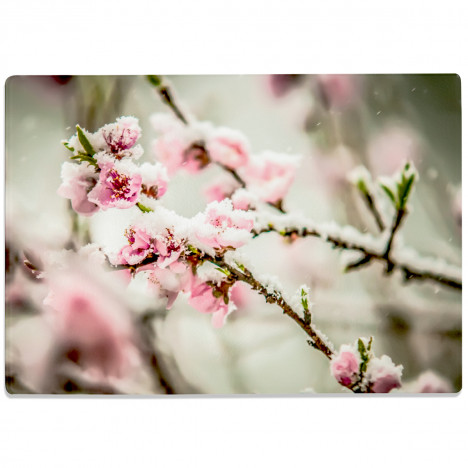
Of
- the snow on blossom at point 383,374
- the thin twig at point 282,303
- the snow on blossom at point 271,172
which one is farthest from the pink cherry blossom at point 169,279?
the snow on blossom at point 383,374

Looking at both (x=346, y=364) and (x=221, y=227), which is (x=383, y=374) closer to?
(x=346, y=364)

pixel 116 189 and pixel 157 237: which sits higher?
pixel 116 189

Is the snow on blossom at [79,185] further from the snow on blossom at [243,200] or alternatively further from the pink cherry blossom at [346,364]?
the pink cherry blossom at [346,364]

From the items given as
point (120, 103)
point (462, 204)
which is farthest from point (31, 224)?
point (462, 204)

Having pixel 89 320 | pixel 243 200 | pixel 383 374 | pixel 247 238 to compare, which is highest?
pixel 243 200

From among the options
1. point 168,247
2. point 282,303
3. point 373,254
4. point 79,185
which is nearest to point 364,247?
point 373,254

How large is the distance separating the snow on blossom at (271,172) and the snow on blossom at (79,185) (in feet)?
1.44

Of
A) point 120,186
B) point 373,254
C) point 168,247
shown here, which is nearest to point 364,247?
point 373,254

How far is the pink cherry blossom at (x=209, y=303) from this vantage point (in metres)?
1.64

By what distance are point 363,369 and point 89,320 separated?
0.82m

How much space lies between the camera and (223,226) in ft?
5.35

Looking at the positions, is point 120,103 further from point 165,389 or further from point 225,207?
point 165,389

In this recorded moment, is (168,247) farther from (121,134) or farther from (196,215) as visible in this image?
(121,134)

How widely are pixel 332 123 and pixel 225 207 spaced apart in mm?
401
